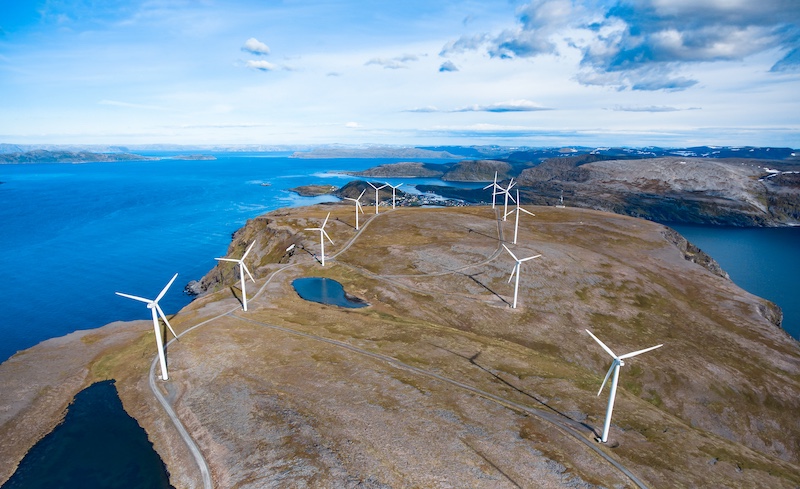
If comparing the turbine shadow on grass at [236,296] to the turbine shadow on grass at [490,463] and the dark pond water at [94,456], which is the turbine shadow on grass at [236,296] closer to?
the dark pond water at [94,456]

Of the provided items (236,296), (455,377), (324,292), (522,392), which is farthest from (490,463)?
(236,296)

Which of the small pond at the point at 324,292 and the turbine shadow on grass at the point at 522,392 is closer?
the turbine shadow on grass at the point at 522,392

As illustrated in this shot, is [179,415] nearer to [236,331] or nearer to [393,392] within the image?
[236,331]

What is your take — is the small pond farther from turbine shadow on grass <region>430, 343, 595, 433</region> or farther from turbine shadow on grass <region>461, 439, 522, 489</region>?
turbine shadow on grass <region>461, 439, 522, 489</region>

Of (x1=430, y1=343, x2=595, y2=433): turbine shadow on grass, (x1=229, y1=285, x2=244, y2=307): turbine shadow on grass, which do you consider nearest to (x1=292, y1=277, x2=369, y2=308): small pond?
(x1=229, y1=285, x2=244, y2=307): turbine shadow on grass

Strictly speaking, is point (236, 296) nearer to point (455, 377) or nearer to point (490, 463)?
point (455, 377)

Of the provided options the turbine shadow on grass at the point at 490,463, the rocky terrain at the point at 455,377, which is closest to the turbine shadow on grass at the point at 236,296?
the rocky terrain at the point at 455,377
